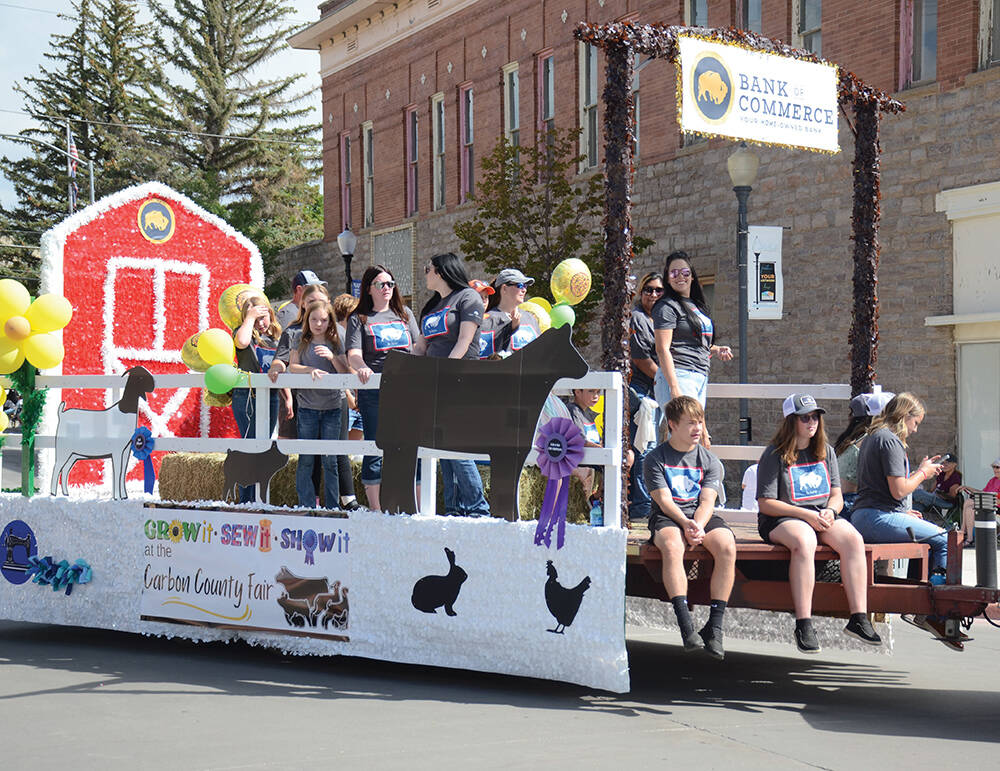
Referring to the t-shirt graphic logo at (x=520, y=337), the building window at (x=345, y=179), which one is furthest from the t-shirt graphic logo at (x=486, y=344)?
the building window at (x=345, y=179)

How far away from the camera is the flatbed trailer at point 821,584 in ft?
22.9

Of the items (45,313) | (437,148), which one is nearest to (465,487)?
(45,313)

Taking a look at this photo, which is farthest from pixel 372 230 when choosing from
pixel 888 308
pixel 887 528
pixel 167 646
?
pixel 887 528

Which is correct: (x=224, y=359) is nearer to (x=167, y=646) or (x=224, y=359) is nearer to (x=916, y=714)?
(x=167, y=646)

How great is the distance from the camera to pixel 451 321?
8.56 meters

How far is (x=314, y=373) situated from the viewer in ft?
27.3

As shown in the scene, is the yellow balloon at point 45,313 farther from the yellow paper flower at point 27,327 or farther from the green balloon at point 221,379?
the green balloon at point 221,379

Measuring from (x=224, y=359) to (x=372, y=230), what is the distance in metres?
22.2

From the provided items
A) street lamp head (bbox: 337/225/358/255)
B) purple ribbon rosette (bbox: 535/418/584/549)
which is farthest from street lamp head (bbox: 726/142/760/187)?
purple ribbon rosette (bbox: 535/418/584/549)

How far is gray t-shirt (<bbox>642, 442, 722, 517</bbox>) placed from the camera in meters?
7.42

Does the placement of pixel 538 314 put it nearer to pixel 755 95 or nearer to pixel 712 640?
pixel 755 95

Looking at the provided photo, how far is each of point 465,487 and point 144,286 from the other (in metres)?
6.27

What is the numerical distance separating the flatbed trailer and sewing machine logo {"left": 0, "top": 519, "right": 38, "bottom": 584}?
447 cm

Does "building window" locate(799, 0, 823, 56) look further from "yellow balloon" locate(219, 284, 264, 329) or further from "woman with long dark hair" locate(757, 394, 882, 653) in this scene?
"woman with long dark hair" locate(757, 394, 882, 653)
